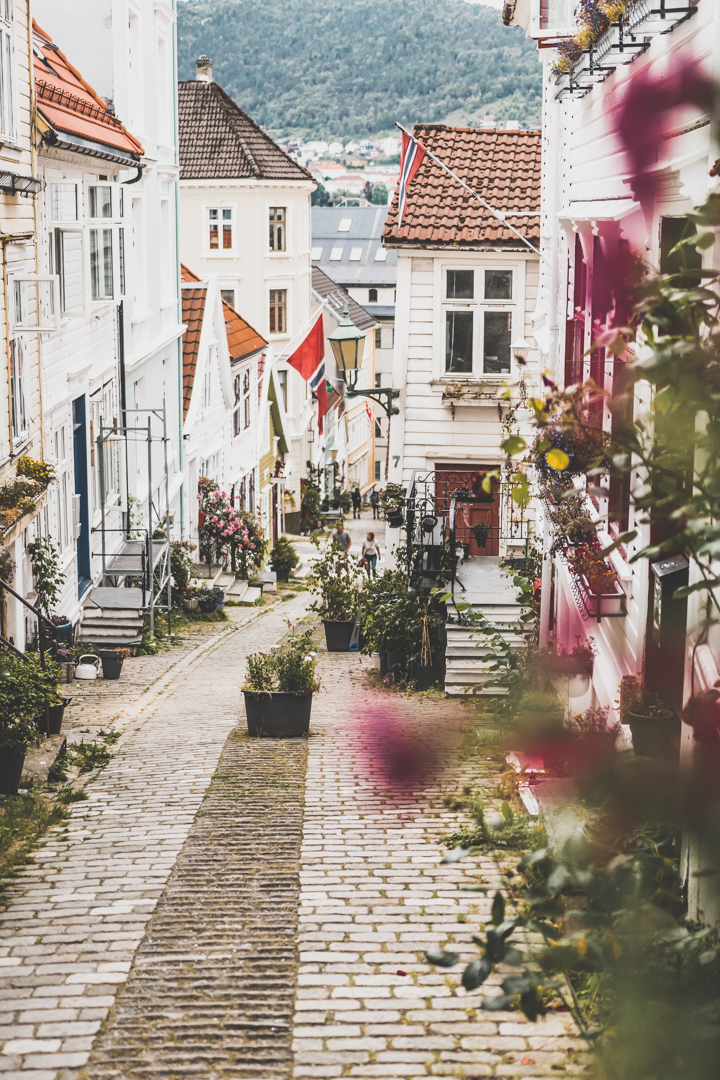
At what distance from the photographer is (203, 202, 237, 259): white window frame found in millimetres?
46625

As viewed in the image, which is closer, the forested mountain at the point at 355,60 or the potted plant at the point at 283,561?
the potted plant at the point at 283,561

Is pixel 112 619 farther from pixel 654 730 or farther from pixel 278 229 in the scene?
pixel 278 229

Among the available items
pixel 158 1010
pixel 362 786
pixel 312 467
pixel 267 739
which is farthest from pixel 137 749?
pixel 312 467

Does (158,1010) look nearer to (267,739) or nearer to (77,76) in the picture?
(267,739)

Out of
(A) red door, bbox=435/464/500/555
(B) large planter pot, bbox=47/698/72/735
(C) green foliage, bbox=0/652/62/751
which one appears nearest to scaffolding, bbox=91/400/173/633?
(A) red door, bbox=435/464/500/555

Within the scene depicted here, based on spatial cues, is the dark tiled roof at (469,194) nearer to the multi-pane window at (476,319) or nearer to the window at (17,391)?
the multi-pane window at (476,319)

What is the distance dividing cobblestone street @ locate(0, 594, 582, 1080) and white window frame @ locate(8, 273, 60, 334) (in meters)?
5.43

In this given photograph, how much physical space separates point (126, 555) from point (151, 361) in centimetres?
597

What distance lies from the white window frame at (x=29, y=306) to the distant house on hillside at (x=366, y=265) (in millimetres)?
53898

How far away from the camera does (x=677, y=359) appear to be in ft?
9.32

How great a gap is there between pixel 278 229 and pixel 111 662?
34906mm

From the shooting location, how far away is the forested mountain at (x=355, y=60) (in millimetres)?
160875

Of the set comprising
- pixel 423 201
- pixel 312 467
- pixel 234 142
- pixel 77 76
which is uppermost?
pixel 234 142

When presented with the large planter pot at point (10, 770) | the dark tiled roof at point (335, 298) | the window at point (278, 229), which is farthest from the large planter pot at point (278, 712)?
the dark tiled roof at point (335, 298)
